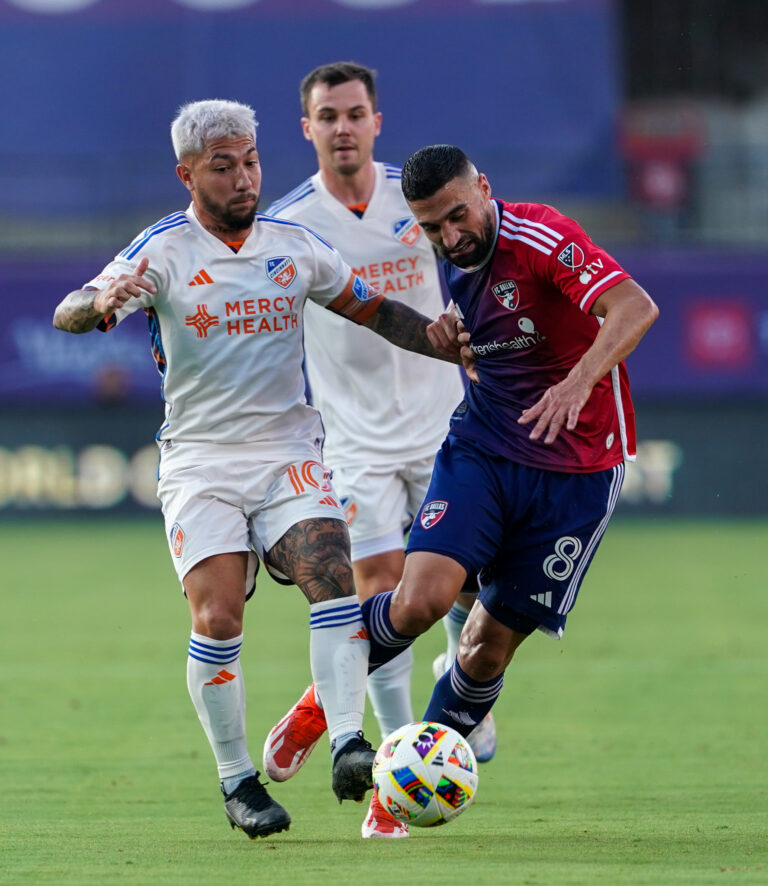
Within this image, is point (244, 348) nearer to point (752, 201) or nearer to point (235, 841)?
point (235, 841)

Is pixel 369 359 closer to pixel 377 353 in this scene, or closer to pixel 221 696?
pixel 377 353

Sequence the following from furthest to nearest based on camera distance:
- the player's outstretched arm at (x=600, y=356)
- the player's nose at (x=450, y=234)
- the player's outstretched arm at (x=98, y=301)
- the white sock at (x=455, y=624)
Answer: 1. the white sock at (x=455, y=624)
2. the player's nose at (x=450, y=234)
3. the player's outstretched arm at (x=98, y=301)
4. the player's outstretched arm at (x=600, y=356)

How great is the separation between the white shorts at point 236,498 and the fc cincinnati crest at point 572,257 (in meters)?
1.21

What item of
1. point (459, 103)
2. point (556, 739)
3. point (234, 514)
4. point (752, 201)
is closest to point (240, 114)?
point (234, 514)

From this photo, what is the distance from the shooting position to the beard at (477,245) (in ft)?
17.7

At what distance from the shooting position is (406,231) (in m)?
6.91

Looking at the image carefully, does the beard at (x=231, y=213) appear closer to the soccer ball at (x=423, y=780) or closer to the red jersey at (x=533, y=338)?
the red jersey at (x=533, y=338)

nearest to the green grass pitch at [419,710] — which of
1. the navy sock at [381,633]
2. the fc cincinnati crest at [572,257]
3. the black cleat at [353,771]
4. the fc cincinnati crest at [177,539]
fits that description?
the black cleat at [353,771]

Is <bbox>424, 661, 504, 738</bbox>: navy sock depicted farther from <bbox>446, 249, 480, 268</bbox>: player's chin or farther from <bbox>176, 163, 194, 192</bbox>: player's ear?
<bbox>176, 163, 194, 192</bbox>: player's ear

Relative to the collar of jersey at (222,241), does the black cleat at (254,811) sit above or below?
below

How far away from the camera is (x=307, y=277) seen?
580 centimetres

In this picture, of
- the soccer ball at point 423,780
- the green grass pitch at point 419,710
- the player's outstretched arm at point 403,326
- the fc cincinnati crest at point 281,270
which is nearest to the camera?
the green grass pitch at point 419,710

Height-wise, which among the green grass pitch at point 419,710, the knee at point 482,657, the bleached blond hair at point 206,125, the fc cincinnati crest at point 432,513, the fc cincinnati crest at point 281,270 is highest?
the bleached blond hair at point 206,125

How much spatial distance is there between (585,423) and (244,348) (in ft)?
4.15
